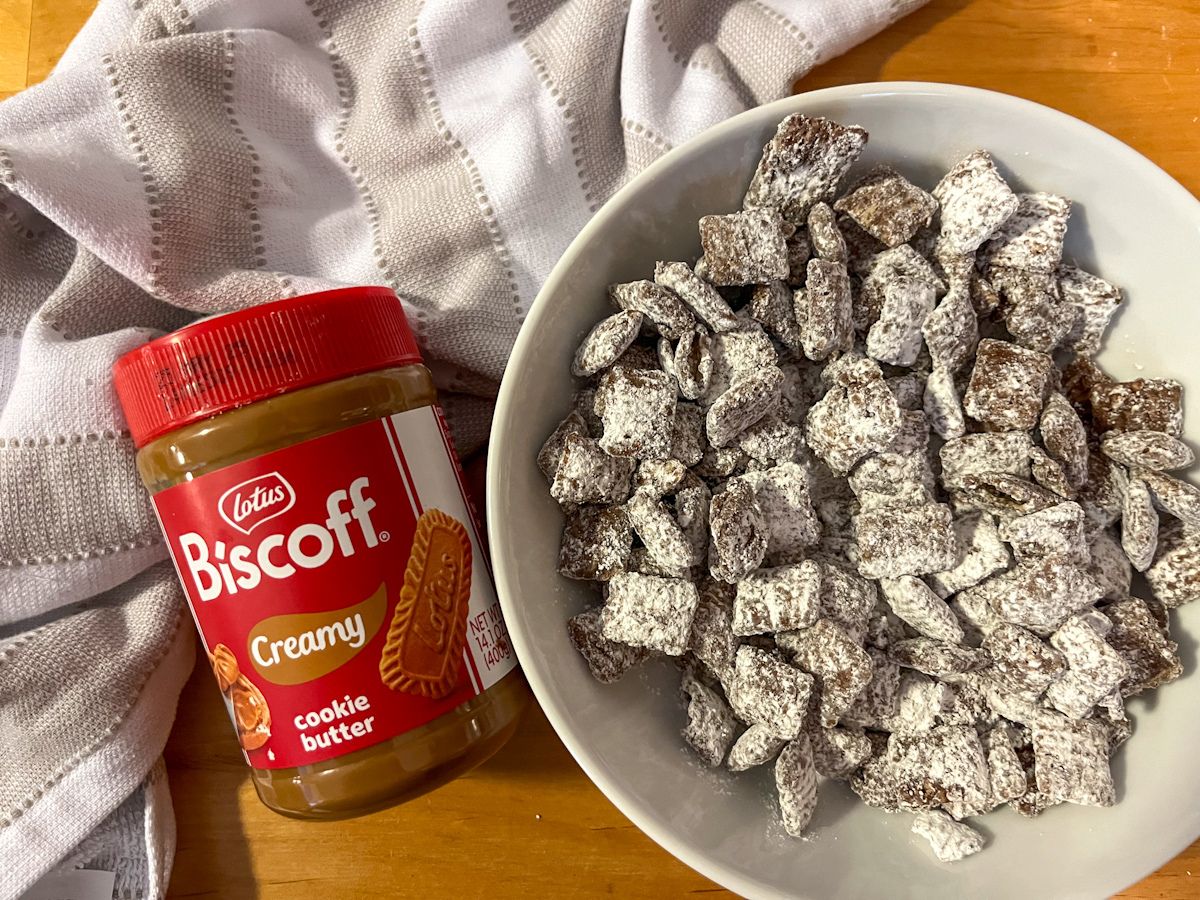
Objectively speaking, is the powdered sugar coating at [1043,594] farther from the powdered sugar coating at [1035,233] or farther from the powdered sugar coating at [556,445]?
the powdered sugar coating at [556,445]

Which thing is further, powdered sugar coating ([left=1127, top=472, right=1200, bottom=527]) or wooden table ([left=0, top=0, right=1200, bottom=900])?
wooden table ([left=0, top=0, right=1200, bottom=900])

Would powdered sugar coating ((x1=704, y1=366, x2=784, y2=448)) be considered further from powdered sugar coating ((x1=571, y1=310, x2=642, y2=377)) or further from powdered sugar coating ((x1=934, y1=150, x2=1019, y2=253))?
powdered sugar coating ((x1=934, y1=150, x2=1019, y2=253))

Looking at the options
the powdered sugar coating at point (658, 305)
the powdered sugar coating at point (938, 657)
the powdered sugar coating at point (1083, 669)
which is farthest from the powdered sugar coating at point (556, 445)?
the powdered sugar coating at point (1083, 669)

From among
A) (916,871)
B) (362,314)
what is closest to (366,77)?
(362,314)

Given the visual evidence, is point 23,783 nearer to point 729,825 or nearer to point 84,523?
point 84,523

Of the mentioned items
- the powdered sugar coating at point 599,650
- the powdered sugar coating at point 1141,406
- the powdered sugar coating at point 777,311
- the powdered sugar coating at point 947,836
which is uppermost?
the powdered sugar coating at point 777,311

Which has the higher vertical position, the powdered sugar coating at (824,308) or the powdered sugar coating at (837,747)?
the powdered sugar coating at (824,308)

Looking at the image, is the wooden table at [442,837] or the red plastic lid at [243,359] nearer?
the red plastic lid at [243,359]

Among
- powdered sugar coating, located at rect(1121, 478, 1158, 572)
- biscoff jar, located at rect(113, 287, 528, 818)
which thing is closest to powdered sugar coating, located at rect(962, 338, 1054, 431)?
powdered sugar coating, located at rect(1121, 478, 1158, 572)
